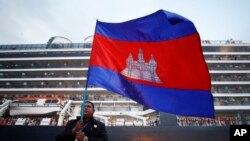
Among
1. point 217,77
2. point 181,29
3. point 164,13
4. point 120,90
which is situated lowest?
point 120,90

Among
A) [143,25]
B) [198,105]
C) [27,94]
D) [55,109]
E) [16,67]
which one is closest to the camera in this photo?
[198,105]

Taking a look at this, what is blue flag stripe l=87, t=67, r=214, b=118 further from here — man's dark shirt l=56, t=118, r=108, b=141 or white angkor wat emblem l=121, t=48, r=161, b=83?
man's dark shirt l=56, t=118, r=108, b=141

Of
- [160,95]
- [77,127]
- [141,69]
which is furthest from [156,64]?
[77,127]

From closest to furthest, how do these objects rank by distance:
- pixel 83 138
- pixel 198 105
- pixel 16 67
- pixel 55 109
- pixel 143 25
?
pixel 83 138, pixel 198 105, pixel 143 25, pixel 55 109, pixel 16 67

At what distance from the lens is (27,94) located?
117 feet

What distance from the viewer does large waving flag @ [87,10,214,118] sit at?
422cm

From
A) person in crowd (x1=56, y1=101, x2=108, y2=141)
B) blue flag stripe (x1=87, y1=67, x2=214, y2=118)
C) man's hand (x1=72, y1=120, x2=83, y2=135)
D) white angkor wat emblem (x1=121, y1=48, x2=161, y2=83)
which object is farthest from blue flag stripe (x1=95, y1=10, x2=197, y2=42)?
man's hand (x1=72, y1=120, x2=83, y2=135)

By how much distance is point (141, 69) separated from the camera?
4.71 metres

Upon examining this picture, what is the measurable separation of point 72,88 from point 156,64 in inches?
1208

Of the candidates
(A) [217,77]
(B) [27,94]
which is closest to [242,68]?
Result: (A) [217,77]

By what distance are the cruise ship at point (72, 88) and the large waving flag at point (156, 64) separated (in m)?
23.2

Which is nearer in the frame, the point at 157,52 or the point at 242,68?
the point at 157,52

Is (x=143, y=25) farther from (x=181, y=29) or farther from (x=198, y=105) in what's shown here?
(x=198, y=105)

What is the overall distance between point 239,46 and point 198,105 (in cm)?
4157
